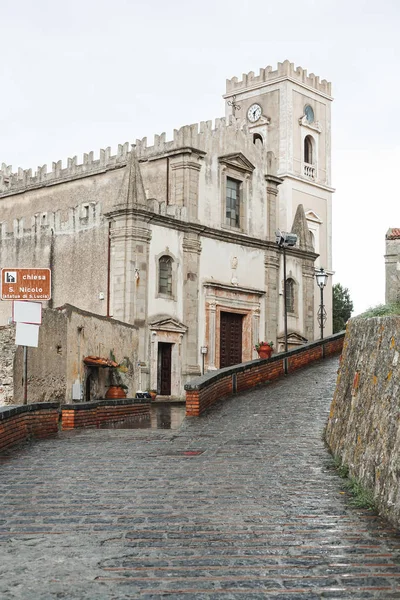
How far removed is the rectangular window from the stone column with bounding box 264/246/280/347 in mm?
2179

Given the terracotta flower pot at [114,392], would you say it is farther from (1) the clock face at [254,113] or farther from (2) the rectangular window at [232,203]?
(1) the clock face at [254,113]

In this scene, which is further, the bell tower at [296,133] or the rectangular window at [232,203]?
the bell tower at [296,133]

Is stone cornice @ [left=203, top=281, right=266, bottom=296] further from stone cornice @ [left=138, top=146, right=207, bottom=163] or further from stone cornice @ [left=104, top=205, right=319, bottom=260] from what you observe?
stone cornice @ [left=138, top=146, right=207, bottom=163]

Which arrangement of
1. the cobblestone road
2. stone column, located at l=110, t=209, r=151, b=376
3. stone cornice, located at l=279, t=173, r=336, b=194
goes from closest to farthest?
1. the cobblestone road
2. stone column, located at l=110, t=209, r=151, b=376
3. stone cornice, located at l=279, t=173, r=336, b=194

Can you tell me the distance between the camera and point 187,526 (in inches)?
268

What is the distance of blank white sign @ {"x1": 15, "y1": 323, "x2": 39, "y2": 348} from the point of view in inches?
539

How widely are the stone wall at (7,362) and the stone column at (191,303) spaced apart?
47.0 feet

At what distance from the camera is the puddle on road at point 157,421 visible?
58.8 ft

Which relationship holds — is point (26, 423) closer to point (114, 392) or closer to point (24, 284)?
point (24, 284)

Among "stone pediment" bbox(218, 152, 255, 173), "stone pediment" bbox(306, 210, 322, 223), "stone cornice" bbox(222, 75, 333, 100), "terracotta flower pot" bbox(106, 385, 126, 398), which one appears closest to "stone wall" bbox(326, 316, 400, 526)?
"terracotta flower pot" bbox(106, 385, 126, 398)

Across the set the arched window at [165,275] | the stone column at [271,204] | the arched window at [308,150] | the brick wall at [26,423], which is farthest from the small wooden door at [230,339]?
the arched window at [308,150]

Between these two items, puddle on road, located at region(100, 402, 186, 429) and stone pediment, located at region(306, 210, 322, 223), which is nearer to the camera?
puddle on road, located at region(100, 402, 186, 429)

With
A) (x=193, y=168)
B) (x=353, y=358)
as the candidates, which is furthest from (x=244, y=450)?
(x=193, y=168)

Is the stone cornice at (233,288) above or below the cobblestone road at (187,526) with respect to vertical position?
above
